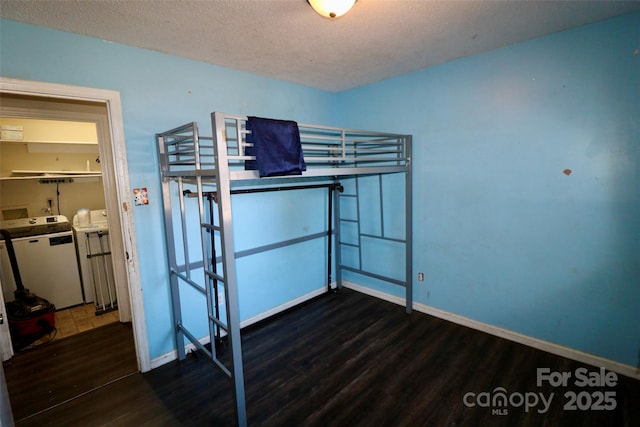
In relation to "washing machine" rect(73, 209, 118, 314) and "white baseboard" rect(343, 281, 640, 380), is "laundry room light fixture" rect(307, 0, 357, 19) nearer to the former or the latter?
"white baseboard" rect(343, 281, 640, 380)

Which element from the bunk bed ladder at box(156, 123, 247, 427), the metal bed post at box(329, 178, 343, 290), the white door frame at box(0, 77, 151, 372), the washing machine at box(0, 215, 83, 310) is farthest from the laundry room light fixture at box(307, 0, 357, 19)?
the washing machine at box(0, 215, 83, 310)

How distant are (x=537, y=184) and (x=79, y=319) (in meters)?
4.93

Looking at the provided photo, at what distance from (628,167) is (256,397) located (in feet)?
10.2

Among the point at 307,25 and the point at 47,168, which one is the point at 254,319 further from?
the point at 47,168

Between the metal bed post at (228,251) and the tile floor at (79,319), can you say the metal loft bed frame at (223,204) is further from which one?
the tile floor at (79,319)

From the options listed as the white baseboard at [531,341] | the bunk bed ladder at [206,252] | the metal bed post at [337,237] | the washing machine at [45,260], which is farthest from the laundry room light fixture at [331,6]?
the washing machine at [45,260]

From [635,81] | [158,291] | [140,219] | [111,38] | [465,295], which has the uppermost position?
[111,38]

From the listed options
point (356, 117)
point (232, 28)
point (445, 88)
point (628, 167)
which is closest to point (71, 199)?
point (232, 28)

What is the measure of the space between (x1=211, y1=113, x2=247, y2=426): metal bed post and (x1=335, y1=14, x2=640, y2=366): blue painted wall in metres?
2.15

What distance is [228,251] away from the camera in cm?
171

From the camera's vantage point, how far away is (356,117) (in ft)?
11.8

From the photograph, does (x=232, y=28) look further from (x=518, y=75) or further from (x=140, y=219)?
(x=518, y=75)

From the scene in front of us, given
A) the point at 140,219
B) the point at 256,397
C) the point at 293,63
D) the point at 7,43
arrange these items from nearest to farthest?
the point at 7,43 < the point at 256,397 < the point at 140,219 < the point at 293,63

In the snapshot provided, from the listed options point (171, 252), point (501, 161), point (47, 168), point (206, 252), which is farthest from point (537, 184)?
point (47, 168)
